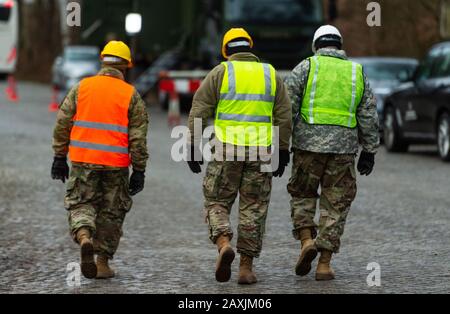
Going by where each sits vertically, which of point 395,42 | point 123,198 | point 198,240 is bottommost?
point 395,42

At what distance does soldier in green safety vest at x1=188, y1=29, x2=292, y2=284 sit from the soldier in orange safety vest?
414 millimetres

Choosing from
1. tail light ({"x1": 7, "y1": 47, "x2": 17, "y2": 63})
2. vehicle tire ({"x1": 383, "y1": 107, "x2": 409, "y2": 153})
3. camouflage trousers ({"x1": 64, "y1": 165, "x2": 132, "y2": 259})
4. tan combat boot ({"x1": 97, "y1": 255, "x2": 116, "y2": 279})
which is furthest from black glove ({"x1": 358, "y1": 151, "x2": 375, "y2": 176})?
tail light ({"x1": 7, "y1": 47, "x2": 17, "y2": 63})

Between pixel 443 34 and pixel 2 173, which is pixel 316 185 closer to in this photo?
pixel 2 173

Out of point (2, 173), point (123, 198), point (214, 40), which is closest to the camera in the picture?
point (123, 198)

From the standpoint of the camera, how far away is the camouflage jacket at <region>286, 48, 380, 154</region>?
9094 mm

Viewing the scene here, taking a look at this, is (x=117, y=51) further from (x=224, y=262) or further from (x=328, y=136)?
(x=224, y=262)

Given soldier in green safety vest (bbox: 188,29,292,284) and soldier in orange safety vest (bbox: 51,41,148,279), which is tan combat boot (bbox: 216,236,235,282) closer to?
soldier in green safety vest (bbox: 188,29,292,284)

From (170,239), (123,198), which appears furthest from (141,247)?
(123,198)

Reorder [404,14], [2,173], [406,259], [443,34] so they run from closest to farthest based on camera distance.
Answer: [406,259] → [2,173] → [443,34] → [404,14]

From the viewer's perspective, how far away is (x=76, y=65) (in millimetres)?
39750

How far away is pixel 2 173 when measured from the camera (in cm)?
1742

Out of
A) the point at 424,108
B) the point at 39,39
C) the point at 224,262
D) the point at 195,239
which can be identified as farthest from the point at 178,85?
the point at 39,39
